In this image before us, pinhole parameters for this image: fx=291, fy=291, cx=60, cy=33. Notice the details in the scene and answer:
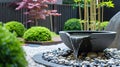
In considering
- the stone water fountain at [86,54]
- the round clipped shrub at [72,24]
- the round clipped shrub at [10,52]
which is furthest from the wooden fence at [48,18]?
the round clipped shrub at [10,52]

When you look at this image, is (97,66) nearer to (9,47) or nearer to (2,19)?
(9,47)

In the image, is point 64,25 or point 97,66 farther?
point 64,25

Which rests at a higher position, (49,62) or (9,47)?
(9,47)

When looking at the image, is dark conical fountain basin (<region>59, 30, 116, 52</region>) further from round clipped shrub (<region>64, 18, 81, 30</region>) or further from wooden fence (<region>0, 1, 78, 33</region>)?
round clipped shrub (<region>64, 18, 81, 30</region>)

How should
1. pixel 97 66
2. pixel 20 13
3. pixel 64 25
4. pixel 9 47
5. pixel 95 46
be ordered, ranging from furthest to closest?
pixel 64 25 → pixel 20 13 → pixel 95 46 → pixel 97 66 → pixel 9 47

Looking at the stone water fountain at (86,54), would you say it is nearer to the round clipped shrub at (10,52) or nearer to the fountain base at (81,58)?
the fountain base at (81,58)

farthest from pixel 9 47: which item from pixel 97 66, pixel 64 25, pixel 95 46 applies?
pixel 64 25

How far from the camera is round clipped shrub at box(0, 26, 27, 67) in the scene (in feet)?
5.93

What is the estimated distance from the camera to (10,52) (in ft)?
6.02

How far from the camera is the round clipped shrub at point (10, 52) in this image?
5.93ft

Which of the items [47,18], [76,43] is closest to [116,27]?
[76,43]

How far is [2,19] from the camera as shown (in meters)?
11.9

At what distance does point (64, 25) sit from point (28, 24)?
2090 mm

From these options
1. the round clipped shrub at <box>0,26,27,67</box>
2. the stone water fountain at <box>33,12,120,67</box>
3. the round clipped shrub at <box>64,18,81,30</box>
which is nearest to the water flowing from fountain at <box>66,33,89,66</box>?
the stone water fountain at <box>33,12,120,67</box>
